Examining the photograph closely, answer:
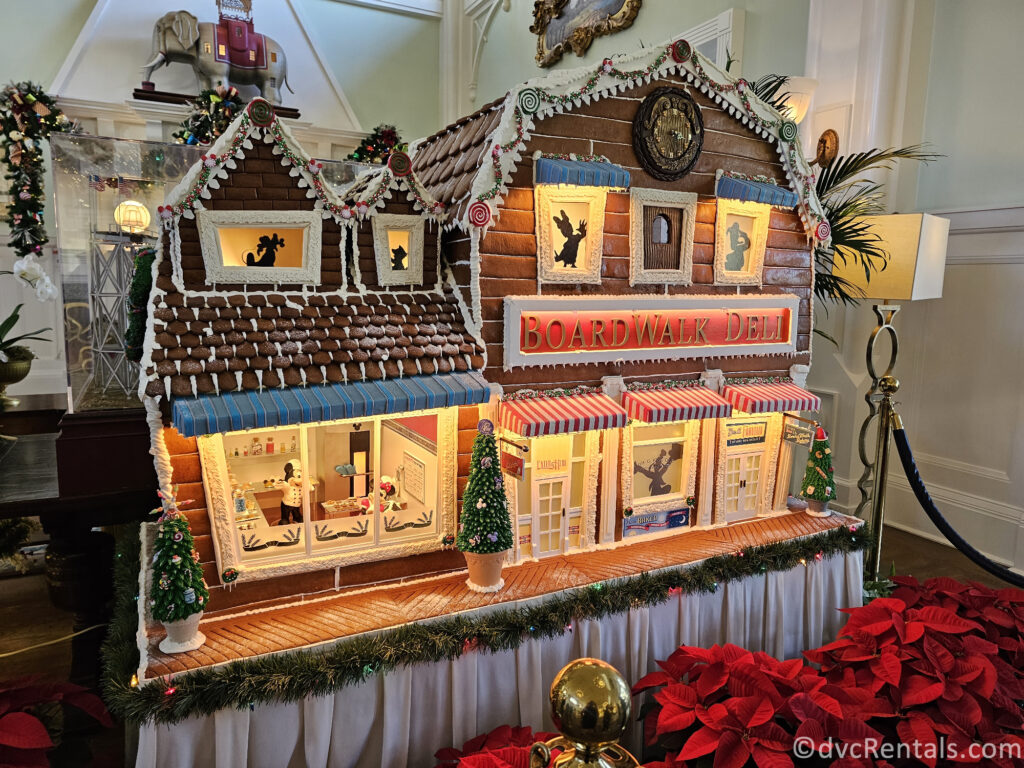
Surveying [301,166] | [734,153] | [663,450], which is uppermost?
[734,153]

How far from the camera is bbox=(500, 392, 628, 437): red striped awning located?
3805 mm

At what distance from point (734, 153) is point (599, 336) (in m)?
1.72

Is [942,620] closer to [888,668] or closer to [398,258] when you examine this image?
[888,668]

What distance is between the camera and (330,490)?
374 centimetres

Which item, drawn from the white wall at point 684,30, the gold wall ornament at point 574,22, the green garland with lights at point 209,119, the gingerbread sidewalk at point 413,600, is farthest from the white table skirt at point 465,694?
the gold wall ornament at point 574,22

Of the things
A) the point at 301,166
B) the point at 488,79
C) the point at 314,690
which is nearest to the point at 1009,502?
the point at 314,690

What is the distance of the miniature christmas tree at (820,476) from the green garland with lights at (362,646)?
92 cm

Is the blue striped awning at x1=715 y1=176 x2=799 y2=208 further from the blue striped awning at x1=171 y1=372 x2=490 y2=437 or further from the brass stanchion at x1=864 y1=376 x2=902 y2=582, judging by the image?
the blue striped awning at x1=171 y1=372 x2=490 y2=437

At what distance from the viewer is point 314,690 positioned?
3008mm

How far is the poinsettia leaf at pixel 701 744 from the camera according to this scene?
2873 mm

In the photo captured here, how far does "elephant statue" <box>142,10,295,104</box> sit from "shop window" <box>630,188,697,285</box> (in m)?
7.65

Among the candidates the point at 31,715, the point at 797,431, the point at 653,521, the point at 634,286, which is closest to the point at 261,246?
the point at 634,286

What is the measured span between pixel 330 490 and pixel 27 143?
5.01 metres

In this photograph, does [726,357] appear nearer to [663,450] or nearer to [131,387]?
[663,450]
